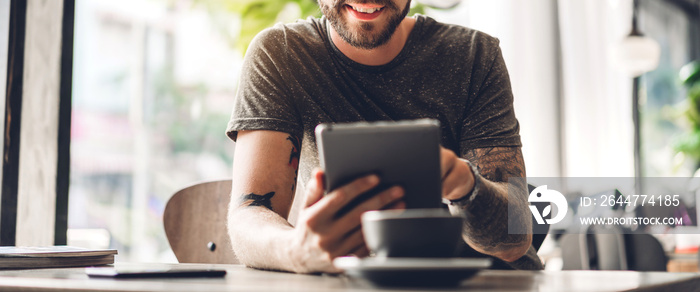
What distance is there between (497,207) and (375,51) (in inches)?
21.4

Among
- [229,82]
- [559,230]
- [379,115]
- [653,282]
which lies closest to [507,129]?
[379,115]

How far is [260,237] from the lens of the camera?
1055 millimetres

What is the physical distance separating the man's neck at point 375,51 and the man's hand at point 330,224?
0.70m

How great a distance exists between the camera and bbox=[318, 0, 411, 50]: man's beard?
1444 millimetres

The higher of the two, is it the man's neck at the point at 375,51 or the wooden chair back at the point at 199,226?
the man's neck at the point at 375,51

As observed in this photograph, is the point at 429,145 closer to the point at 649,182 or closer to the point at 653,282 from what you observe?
the point at 653,282

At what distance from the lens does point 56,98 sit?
1.78 m

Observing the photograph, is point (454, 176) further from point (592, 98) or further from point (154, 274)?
point (592, 98)

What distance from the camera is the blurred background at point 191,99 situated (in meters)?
4.70

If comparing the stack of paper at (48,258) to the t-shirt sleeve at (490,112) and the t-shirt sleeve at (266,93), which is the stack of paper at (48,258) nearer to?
the t-shirt sleeve at (266,93)

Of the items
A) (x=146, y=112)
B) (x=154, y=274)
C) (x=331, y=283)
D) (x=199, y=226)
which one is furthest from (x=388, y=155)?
(x=146, y=112)

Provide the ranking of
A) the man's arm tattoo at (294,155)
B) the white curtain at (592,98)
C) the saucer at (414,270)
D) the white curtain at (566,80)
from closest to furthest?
the saucer at (414,270)
the man's arm tattoo at (294,155)
the white curtain at (566,80)
the white curtain at (592,98)

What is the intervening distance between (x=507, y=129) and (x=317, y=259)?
27.8 inches

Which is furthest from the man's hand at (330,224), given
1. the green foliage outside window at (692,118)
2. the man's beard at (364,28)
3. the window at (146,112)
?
the green foliage outside window at (692,118)
